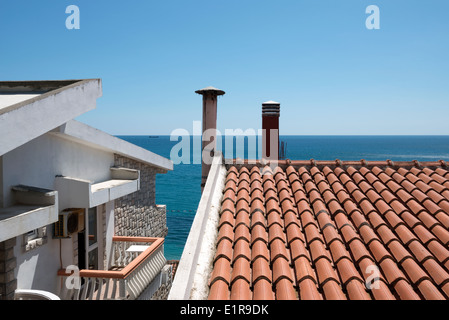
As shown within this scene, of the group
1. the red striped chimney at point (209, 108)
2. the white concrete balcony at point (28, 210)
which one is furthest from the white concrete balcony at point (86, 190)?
the red striped chimney at point (209, 108)

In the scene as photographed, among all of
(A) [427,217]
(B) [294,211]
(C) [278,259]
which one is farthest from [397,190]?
(C) [278,259]

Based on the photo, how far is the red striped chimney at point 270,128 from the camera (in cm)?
793

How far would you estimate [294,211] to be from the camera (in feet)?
16.8

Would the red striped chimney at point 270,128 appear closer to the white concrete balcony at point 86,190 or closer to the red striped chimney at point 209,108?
the red striped chimney at point 209,108

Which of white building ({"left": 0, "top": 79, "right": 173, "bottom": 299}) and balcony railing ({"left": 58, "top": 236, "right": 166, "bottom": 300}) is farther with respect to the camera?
balcony railing ({"left": 58, "top": 236, "right": 166, "bottom": 300})

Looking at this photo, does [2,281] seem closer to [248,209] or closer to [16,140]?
[16,140]

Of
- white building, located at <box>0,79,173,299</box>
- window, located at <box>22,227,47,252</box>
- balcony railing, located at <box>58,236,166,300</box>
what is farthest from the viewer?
balcony railing, located at <box>58,236,166,300</box>

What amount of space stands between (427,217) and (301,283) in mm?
2658

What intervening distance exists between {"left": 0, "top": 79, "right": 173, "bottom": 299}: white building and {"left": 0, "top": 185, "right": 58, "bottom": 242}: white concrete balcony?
0.05ft

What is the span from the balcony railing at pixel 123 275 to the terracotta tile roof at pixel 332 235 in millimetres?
4094

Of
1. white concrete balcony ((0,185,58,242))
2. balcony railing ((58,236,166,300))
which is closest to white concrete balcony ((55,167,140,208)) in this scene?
white concrete balcony ((0,185,58,242))

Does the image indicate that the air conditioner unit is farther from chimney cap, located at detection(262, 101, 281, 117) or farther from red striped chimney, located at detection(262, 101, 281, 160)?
chimney cap, located at detection(262, 101, 281, 117)

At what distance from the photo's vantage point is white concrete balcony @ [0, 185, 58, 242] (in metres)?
5.18

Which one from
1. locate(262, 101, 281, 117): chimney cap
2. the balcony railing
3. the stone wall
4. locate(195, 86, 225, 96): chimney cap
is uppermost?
locate(195, 86, 225, 96): chimney cap
